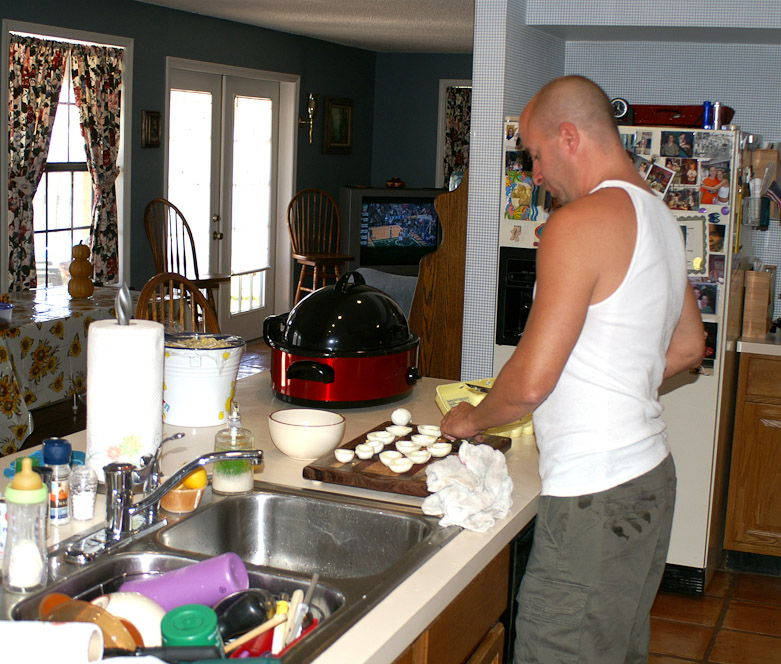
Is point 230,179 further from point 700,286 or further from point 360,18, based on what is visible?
point 700,286

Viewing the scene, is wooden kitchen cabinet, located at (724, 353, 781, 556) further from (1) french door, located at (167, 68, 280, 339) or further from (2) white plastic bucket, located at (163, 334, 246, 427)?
(1) french door, located at (167, 68, 280, 339)

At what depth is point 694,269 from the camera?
3.46m

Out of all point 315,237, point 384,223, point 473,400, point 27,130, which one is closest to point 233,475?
point 473,400

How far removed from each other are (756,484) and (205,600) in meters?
2.92

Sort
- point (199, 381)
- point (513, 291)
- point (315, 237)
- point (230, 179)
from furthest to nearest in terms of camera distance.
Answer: point (315, 237)
point (230, 179)
point (513, 291)
point (199, 381)

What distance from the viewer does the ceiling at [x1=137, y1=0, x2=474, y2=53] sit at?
6379 millimetres

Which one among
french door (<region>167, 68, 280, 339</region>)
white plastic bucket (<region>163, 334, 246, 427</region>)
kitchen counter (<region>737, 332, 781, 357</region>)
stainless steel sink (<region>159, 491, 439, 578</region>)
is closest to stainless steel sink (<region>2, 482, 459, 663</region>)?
stainless steel sink (<region>159, 491, 439, 578</region>)

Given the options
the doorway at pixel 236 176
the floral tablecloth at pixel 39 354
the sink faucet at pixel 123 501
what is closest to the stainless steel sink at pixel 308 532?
the sink faucet at pixel 123 501

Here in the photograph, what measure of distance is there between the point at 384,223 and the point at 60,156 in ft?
11.6

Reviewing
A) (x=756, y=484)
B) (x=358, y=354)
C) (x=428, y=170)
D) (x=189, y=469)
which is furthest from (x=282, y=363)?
(x=428, y=170)

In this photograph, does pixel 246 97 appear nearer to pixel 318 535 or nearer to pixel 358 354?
pixel 358 354

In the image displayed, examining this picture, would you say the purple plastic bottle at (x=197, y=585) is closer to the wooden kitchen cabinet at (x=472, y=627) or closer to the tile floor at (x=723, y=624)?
the wooden kitchen cabinet at (x=472, y=627)

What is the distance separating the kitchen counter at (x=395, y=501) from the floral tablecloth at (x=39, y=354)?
1.89m

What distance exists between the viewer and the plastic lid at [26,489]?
1.32 meters
